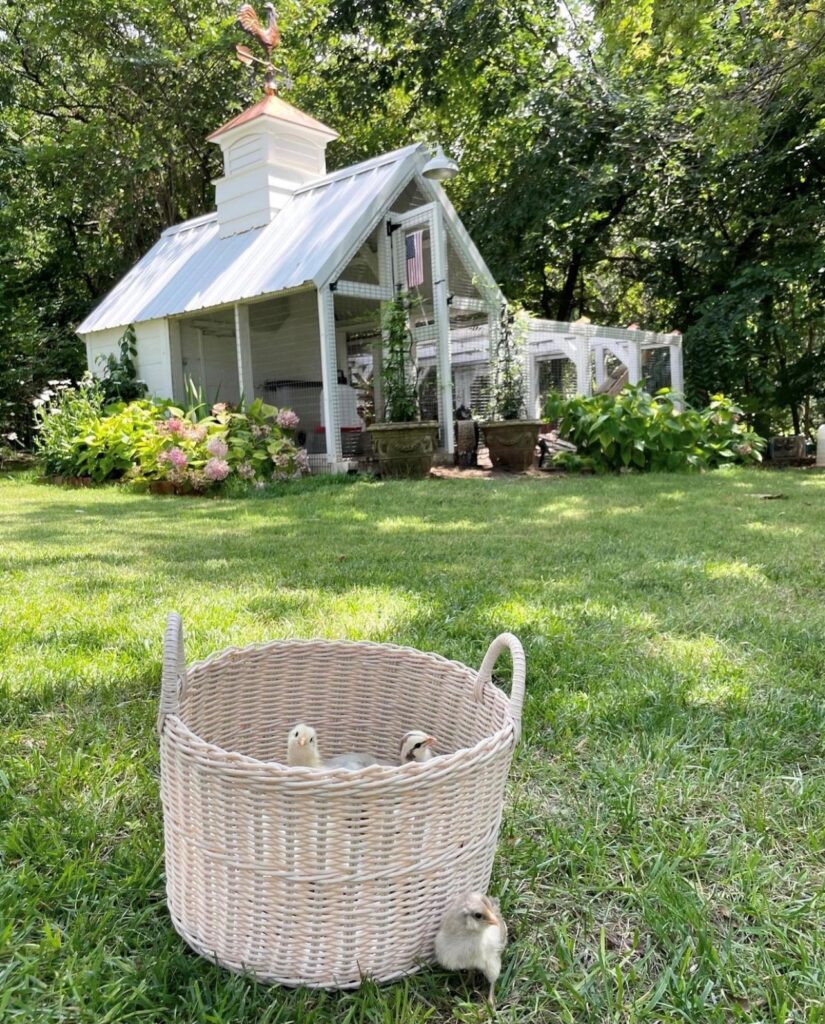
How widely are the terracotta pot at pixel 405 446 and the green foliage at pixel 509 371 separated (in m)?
1.15

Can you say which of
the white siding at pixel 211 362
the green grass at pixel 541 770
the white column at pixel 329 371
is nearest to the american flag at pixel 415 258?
the white column at pixel 329 371

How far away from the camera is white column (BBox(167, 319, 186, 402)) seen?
10.6 metres

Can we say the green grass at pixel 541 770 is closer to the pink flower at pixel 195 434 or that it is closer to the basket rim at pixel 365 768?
the basket rim at pixel 365 768

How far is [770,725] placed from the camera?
1.86 metres

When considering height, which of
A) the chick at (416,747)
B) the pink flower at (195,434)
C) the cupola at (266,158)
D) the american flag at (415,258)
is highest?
the cupola at (266,158)

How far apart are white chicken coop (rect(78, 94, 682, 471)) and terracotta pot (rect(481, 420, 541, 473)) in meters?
0.69

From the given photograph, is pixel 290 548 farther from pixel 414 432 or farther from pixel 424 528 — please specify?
pixel 414 432

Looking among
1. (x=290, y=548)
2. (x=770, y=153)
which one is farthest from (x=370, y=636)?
(x=770, y=153)

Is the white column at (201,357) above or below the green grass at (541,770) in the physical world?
above

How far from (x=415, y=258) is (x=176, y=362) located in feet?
13.2

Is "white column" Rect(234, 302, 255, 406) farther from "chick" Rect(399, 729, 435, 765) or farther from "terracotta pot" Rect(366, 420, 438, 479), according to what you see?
"chick" Rect(399, 729, 435, 765)

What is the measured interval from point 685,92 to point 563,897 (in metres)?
15.0

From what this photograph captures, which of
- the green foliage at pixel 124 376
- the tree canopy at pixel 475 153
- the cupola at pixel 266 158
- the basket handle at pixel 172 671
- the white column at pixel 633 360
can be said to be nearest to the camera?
the basket handle at pixel 172 671

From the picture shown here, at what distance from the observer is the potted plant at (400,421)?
27.1 feet
